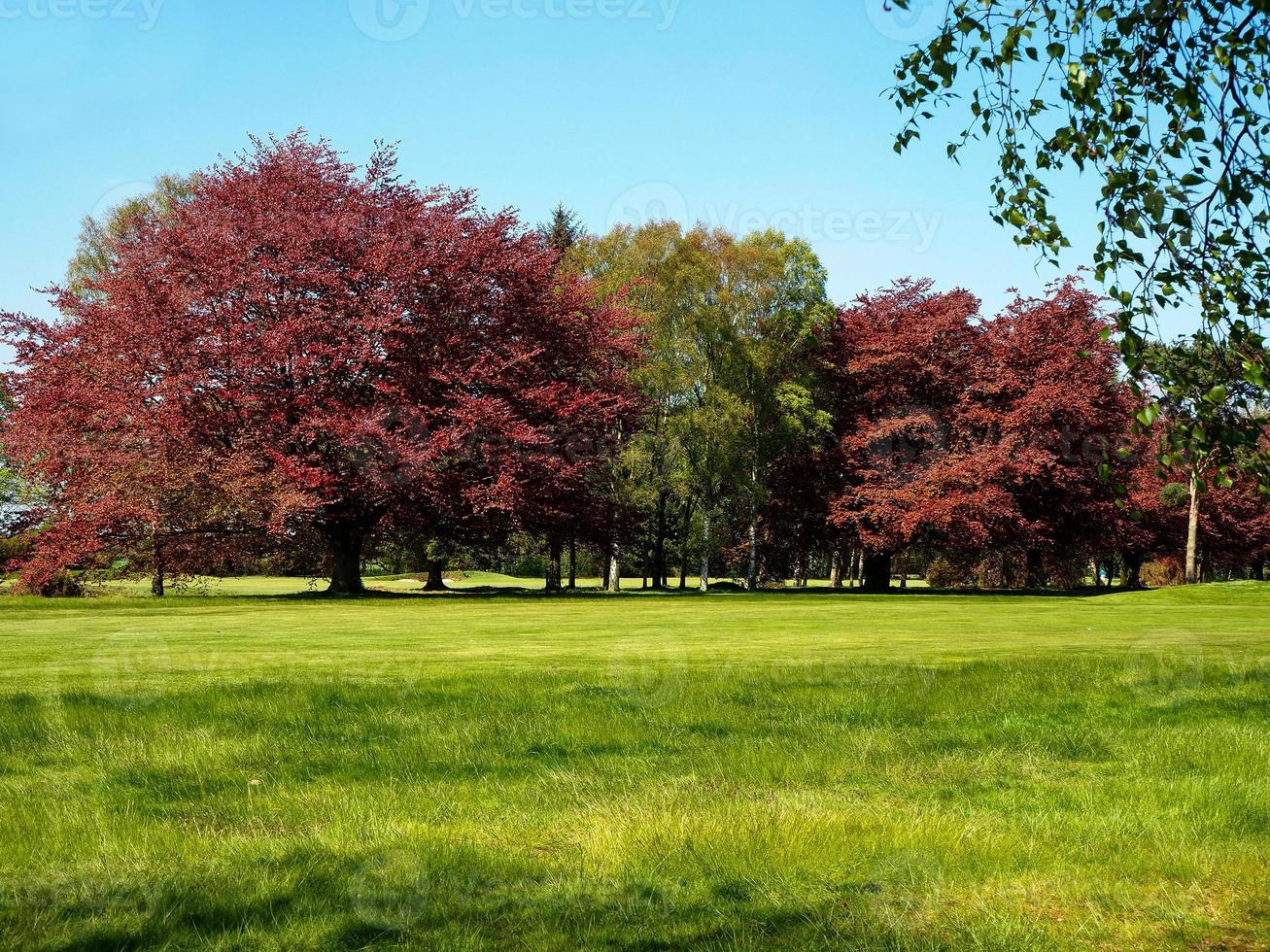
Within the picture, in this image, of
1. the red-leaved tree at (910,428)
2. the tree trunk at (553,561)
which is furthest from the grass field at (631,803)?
the red-leaved tree at (910,428)

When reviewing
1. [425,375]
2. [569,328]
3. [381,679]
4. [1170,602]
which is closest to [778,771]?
[381,679]

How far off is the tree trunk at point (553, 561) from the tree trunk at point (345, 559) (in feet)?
20.3

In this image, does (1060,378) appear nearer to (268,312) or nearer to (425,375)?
(425,375)

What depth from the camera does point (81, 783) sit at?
5.44m

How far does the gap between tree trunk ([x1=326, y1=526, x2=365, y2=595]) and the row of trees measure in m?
0.10

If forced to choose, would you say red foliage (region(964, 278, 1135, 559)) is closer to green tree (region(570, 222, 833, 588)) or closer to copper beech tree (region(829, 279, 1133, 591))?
copper beech tree (region(829, 279, 1133, 591))

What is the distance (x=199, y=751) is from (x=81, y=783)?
77 cm

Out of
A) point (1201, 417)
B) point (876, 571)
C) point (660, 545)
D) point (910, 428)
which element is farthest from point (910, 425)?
point (1201, 417)

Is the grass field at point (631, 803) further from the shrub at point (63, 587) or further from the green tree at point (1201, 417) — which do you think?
the shrub at point (63, 587)

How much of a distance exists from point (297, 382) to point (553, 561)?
639 inches

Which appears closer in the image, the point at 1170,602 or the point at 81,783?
the point at 81,783

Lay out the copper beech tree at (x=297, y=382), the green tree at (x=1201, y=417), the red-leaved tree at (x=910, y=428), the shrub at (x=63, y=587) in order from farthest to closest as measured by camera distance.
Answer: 1. the red-leaved tree at (x=910, y=428)
2. the shrub at (x=63, y=587)
3. the copper beech tree at (x=297, y=382)
4. the green tree at (x=1201, y=417)

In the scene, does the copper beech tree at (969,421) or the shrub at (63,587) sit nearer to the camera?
the shrub at (63,587)

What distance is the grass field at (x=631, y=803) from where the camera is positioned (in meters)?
3.69
